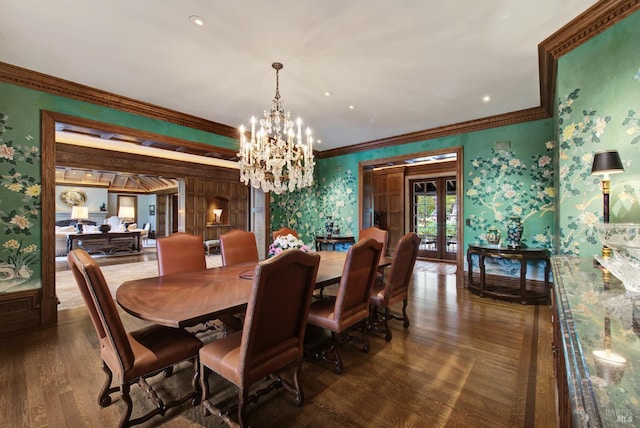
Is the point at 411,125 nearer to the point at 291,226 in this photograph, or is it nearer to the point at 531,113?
the point at 531,113

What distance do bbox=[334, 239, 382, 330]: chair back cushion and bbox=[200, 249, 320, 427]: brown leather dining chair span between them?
0.47 metres

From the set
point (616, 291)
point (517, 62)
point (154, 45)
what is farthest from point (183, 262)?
point (517, 62)

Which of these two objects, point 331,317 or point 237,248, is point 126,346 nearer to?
point 331,317

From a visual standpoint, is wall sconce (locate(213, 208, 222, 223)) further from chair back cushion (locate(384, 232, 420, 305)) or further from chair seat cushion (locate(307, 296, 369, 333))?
chair back cushion (locate(384, 232, 420, 305))

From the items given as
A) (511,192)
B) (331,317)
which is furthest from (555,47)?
(331,317)

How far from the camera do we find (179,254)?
2816 mm

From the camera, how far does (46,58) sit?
8.74 ft

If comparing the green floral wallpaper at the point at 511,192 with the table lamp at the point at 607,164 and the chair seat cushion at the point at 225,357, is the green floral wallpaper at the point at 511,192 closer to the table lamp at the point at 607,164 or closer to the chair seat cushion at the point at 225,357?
the table lamp at the point at 607,164

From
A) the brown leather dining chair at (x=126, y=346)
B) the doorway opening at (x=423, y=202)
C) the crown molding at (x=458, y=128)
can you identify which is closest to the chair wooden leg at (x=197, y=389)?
the brown leather dining chair at (x=126, y=346)

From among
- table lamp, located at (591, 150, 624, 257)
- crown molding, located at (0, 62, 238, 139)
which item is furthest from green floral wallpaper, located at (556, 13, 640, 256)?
crown molding, located at (0, 62, 238, 139)

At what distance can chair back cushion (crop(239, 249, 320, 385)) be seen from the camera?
4.44 ft

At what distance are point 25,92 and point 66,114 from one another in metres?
0.36

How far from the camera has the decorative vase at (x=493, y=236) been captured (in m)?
4.12

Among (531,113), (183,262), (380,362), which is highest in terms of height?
(531,113)
